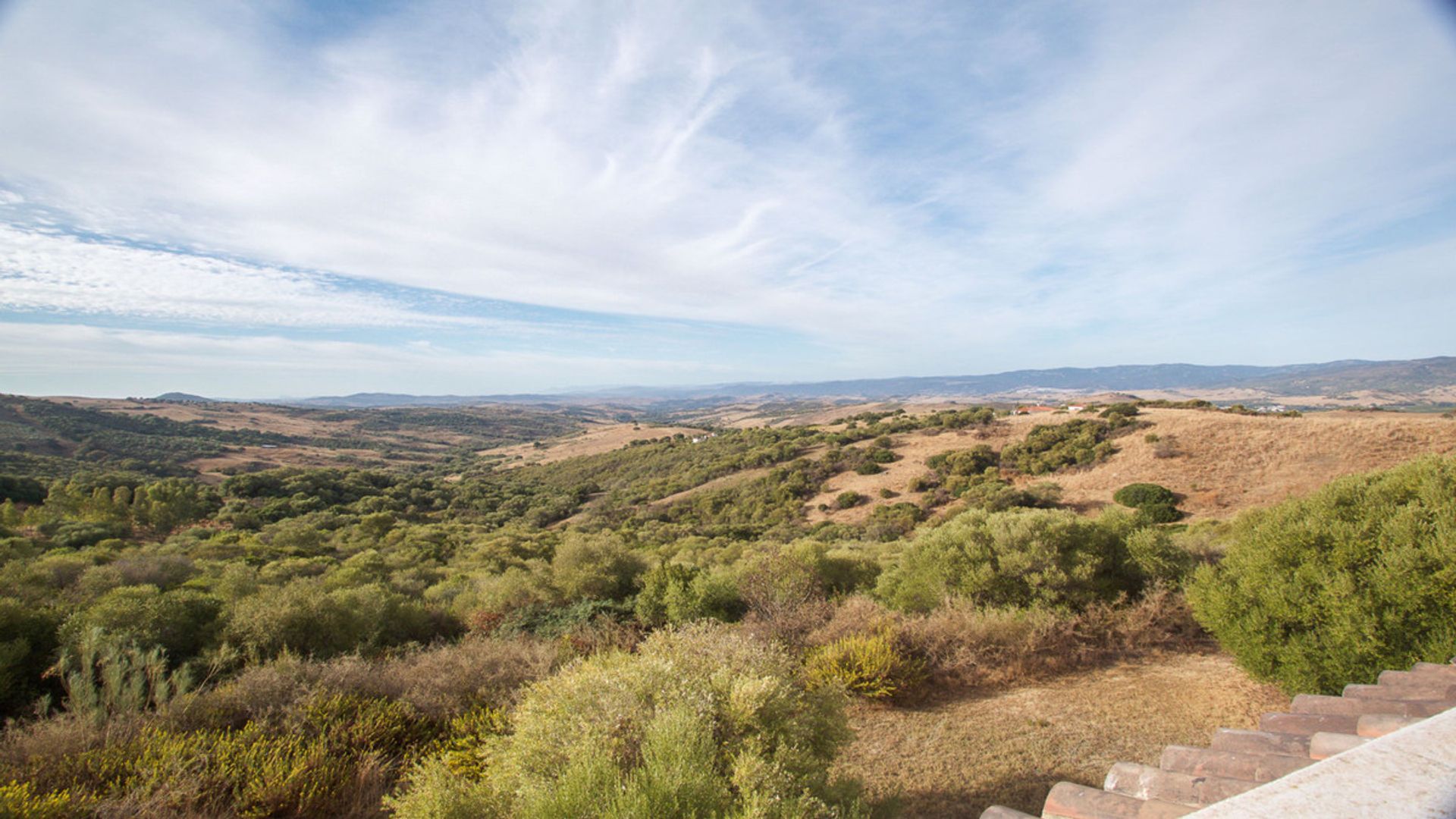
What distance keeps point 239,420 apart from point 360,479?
6785 cm

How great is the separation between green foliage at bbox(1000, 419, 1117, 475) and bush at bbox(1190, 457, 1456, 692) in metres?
24.5

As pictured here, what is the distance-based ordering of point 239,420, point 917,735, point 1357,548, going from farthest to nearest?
point 239,420, point 917,735, point 1357,548

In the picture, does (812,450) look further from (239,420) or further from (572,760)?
(239,420)

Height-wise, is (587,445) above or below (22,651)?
below

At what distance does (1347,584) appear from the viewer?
5.02 meters

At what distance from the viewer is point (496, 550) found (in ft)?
57.9

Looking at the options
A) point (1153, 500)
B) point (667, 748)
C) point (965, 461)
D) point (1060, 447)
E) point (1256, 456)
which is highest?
point (667, 748)

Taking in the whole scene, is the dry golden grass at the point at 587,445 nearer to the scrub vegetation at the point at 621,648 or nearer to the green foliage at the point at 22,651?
the scrub vegetation at the point at 621,648

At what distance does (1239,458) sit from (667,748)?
30613 millimetres

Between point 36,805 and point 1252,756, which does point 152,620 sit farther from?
point 1252,756

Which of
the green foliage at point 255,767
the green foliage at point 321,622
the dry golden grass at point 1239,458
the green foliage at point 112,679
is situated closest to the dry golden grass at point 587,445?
the dry golden grass at point 1239,458

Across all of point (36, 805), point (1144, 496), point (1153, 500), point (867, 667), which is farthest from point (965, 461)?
point (36, 805)

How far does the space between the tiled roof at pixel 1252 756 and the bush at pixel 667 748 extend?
1.06 metres

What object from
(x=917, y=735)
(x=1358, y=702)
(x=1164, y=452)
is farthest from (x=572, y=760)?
(x=1164, y=452)
